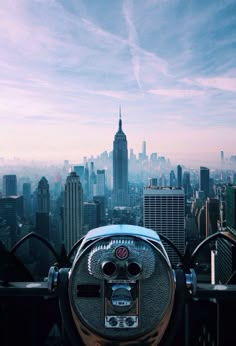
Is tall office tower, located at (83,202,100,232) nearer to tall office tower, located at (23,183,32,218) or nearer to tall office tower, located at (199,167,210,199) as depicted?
tall office tower, located at (23,183,32,218)

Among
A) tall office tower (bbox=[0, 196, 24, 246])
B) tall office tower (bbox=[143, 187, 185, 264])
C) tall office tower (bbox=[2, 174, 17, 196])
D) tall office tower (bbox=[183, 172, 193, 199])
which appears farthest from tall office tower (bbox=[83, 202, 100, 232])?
tall office tower (bbox=[183, 172, 193, 199])

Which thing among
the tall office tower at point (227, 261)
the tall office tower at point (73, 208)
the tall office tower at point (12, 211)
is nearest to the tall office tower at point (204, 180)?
the tall office tower at point (73, 208)

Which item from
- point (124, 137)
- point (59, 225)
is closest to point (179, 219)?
point (59, 225)

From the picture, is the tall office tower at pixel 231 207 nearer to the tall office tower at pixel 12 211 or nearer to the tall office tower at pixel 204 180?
the tall office tower at pixel 12 211

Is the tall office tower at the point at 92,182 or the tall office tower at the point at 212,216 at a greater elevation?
the tall office tower at the point at 92,182

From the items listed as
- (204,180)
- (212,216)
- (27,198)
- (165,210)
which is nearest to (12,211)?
(27,198)
